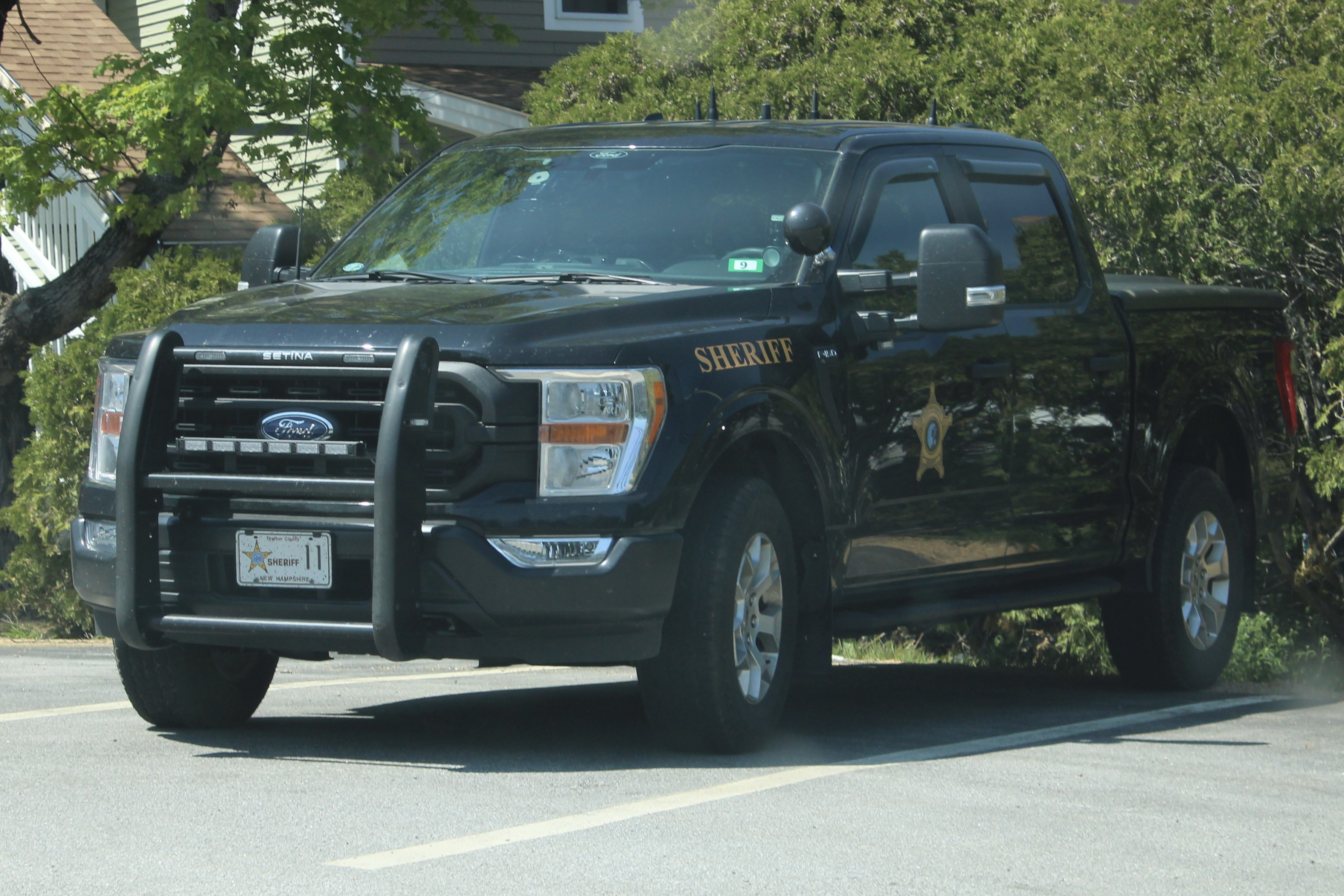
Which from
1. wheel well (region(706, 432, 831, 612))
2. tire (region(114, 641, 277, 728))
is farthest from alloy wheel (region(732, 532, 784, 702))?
tire (region(114, 641, 277, 728))

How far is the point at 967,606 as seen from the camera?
25.3ft

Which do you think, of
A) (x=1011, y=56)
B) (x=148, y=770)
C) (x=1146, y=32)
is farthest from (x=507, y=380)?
(x=1011, y=56)

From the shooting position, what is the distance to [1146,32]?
11156 millimetres

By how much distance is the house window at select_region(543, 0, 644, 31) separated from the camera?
66.3 ft

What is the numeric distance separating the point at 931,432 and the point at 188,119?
24.8 feet

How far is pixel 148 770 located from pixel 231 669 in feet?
3.46

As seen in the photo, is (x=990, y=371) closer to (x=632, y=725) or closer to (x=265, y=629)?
(x=632, y=725)

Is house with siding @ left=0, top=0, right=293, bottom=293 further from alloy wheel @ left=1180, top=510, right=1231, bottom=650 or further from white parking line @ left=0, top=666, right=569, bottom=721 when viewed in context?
alloy wheel @ left=1180, top=510, right=1231, bottom=650

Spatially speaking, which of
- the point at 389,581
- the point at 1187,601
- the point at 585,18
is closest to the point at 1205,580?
the point at 1187,601

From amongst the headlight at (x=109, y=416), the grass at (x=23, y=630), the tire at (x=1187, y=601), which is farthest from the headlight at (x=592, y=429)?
the grass at (x=23, y=630)

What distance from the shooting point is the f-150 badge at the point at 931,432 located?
738cm

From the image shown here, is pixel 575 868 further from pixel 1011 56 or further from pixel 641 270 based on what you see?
pixel 1011 56

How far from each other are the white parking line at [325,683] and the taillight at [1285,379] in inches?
144

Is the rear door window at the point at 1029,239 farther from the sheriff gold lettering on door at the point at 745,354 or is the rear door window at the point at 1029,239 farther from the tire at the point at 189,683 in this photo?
the tire at the point at 189,683
